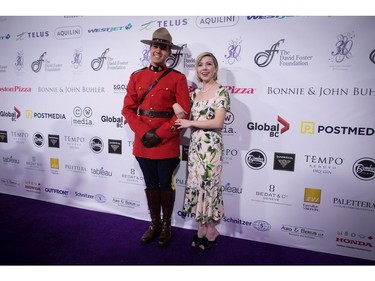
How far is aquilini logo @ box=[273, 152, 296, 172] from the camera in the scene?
2.27 m

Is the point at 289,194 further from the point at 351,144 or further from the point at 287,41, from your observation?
the point at 287,41

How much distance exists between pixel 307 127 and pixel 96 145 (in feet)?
7.40

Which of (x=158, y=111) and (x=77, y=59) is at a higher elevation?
(x=77, y=59)

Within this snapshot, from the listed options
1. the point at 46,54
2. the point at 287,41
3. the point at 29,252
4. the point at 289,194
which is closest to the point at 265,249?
the point at 289,194

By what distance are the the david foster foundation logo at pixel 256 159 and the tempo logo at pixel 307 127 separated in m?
0.40

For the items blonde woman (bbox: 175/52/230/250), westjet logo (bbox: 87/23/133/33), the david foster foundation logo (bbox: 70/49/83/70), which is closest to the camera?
blonde woman (bbox: 175/52/230/250)

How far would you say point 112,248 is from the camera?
2.23 metres

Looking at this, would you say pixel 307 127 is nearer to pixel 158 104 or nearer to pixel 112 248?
pixel 158 104

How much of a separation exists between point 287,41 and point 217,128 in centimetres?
98

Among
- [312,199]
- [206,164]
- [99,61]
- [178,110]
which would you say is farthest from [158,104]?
[312,199]

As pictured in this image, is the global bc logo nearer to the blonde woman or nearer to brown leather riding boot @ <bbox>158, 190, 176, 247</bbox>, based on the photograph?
the blonde woman

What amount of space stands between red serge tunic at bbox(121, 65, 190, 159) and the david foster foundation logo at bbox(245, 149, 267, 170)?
70 cm

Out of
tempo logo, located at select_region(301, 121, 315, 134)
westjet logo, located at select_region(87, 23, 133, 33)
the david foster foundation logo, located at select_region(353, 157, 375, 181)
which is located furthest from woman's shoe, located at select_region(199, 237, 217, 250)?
westjet logo, located at select_region(87, 23, 133, 33)

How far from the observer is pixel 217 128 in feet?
6.53
